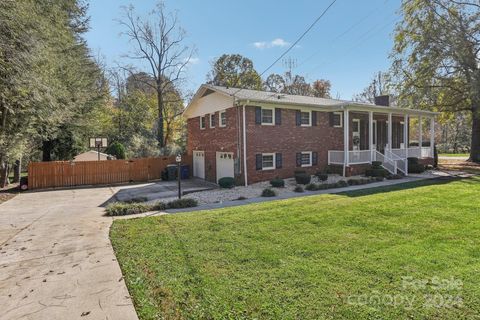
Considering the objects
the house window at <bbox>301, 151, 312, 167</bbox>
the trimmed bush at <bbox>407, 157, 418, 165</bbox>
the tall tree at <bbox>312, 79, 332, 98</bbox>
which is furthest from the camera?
the tall tree at <bbox>312, 79, 332, 98</bbox>

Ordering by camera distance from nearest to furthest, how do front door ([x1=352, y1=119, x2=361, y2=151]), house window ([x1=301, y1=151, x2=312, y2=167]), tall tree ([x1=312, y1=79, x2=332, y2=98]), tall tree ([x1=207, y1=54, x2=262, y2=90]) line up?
house window ([x1=301, y1=151, x2=312, y2=167])
front door ([x1=352, y1=119, x2=361, y2=151])
tall tree ([x1=207, y1=54, x2=262, y2=90])
tall tree ([x1=312, y1=79, x2=332, y2=98])

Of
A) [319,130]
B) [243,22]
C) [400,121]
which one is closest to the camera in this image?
[243,22]

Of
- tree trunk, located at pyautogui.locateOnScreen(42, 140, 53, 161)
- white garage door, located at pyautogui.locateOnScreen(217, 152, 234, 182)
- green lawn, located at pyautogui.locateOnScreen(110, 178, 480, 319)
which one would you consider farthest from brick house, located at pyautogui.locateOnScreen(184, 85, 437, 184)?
tree trunk, located at pyautogui.locateOnScreen(42, 140, 53, 161)

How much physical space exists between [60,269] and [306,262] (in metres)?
4.35

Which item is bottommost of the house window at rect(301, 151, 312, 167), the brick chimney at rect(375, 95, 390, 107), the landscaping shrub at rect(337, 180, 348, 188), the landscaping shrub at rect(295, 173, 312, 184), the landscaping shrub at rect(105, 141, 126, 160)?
the landscaping shrub at rect(337, 180, 348, 188)

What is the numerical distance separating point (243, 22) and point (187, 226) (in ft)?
41.4

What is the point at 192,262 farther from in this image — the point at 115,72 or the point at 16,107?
the point at 115,72

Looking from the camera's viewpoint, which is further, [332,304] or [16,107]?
[16,107]

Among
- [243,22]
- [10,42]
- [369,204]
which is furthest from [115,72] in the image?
[369,204]

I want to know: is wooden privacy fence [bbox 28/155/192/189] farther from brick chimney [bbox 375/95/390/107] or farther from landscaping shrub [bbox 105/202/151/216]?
brick chimney [bbox 375/95/390/107]

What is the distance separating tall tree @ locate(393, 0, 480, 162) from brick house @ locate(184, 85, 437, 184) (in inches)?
251

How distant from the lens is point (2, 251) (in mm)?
6035

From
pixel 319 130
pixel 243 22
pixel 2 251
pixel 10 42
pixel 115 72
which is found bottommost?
pixel 2 251

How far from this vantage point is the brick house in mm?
14750
